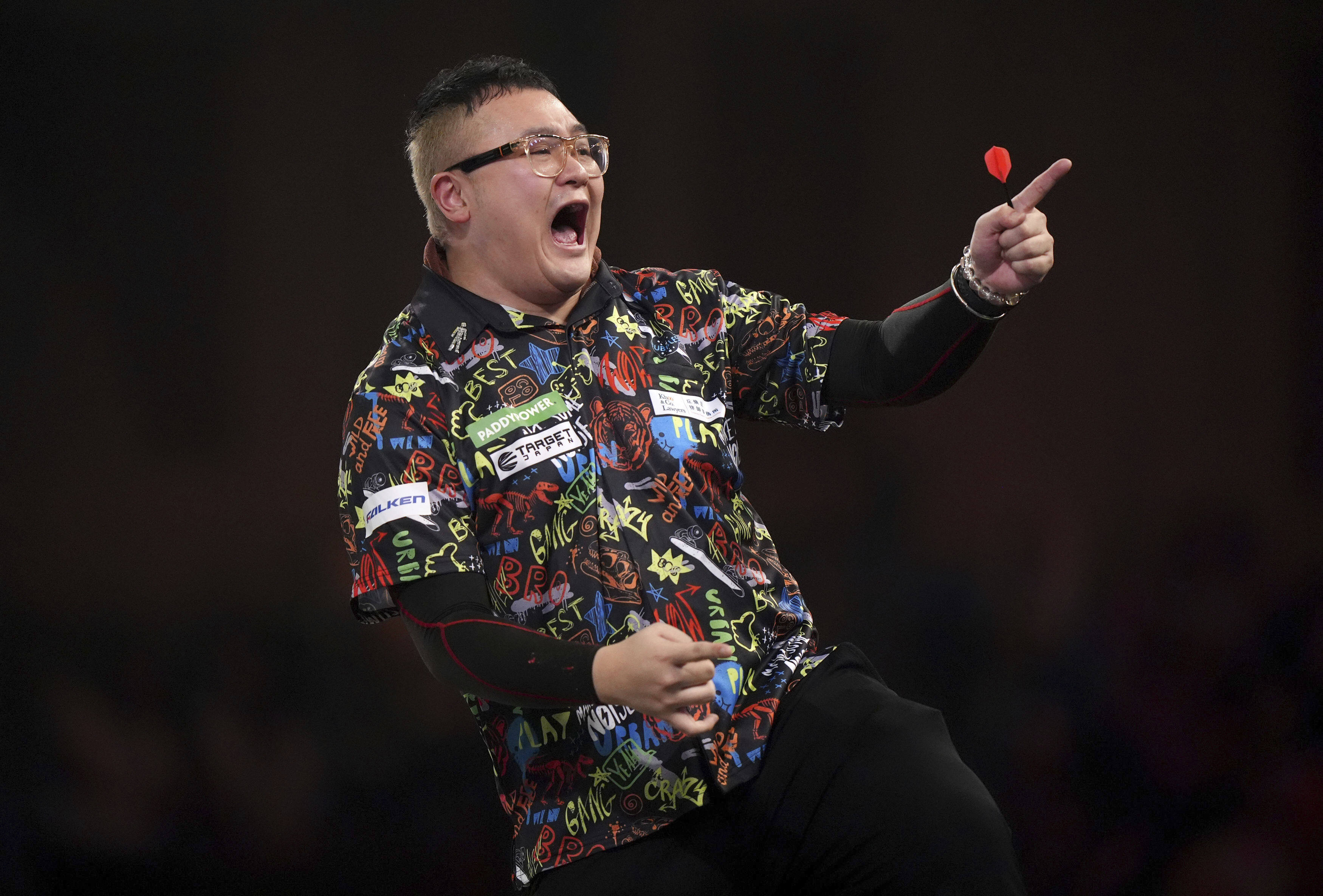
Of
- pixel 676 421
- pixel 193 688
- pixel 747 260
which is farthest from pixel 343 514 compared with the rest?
pixel 747 260

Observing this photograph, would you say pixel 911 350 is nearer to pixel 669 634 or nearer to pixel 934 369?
pixel 934 369

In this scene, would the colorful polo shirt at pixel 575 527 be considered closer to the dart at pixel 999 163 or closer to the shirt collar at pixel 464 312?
the shirt collar at pixel 464 312

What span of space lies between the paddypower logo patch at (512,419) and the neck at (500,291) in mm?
149

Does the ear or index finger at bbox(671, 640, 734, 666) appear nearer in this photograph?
index finger at bbox(671, 640, 734, 666)

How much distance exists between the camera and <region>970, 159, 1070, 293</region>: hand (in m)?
1.29

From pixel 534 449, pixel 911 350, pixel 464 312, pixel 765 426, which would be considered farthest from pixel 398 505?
pixel 765 426

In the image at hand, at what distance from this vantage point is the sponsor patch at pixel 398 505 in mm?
1316

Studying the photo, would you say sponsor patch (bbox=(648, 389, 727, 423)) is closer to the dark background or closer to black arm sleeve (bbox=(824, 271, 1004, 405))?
black arm sleeve (bbox=(824, 271, 1004, 405))

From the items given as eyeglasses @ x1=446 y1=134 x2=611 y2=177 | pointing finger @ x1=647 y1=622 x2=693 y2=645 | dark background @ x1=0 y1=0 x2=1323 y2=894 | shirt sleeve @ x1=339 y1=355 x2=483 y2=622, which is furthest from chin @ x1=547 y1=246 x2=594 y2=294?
dark background @ x1=0 y1=0 x2=1323 y2=894

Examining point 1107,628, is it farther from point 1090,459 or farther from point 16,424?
point 16,424

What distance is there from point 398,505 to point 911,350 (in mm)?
635

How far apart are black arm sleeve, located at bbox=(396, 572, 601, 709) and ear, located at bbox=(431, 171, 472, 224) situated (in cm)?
52

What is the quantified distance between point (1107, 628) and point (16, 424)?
7.49 ft

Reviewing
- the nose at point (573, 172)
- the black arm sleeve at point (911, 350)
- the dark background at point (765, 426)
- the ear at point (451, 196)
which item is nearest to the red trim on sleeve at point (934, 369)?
the black arm sleeve at point (911, 350)
